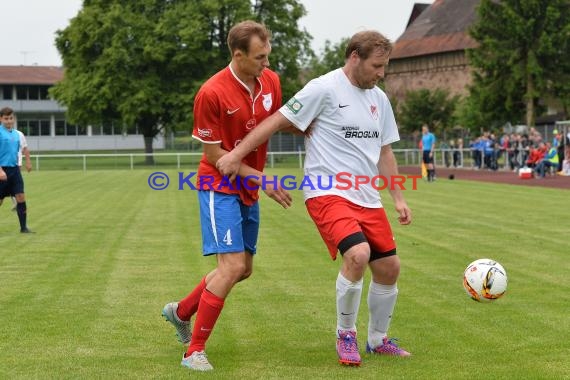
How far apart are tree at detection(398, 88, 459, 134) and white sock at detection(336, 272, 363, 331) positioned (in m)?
66.5

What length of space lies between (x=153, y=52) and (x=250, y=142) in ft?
186

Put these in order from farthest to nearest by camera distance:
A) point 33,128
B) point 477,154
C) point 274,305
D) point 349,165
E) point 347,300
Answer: point 33,128
point 477,154
point 274,305
point 349,165
point 347,300

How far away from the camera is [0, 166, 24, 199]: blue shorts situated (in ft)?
49.4

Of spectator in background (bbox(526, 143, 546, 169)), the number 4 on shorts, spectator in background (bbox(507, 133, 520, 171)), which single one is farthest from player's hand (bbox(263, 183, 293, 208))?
spectator in background (bbox(507, 133, 520, 171))

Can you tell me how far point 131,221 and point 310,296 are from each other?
936 centimetres

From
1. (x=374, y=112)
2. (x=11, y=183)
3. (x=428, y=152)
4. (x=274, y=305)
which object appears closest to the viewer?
(x=374, y=112)

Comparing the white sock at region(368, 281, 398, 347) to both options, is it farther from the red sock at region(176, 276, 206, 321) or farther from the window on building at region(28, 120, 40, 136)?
the window on building at region(28, 120, 40, 136)

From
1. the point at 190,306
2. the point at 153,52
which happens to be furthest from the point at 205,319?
the point at 153,52

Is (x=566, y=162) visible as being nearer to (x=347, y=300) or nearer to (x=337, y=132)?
(x=337, y=132)

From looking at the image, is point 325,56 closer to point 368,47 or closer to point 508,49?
point 508,49

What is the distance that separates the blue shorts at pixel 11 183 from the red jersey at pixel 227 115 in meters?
9.57

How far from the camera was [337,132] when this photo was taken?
20.5 feet

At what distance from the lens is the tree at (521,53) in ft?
201

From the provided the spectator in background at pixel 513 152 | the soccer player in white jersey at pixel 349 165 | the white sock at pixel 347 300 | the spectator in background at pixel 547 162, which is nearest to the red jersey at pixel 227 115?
the soccer player in white jersey at pixel 349 165
